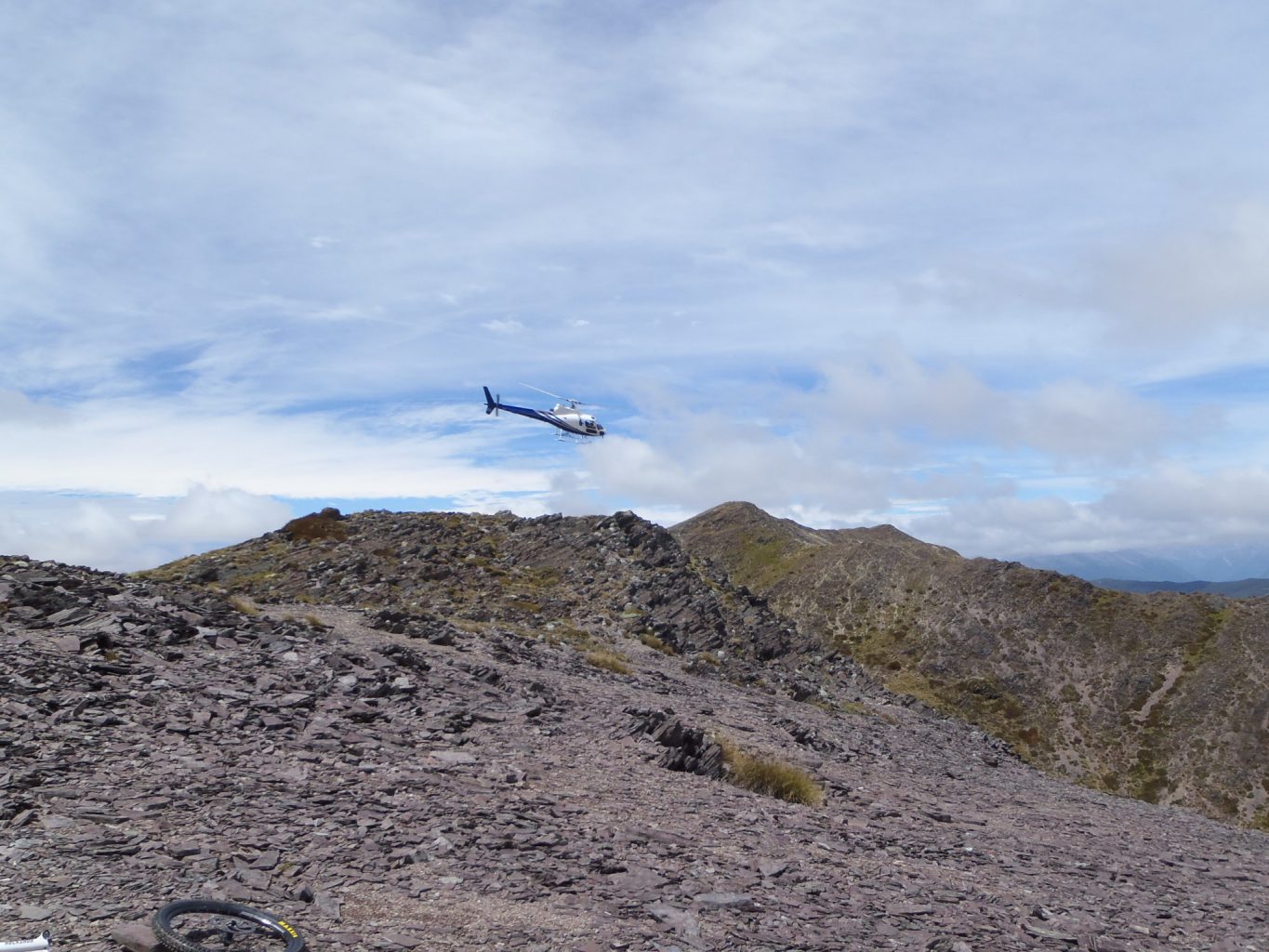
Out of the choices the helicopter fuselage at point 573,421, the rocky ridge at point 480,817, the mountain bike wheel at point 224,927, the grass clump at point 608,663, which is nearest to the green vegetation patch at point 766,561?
the helicopter fuselage at point 573,421

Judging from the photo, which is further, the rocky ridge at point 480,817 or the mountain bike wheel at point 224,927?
the rocky ridge at point 480,817

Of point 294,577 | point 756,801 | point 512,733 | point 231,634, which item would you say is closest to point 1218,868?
point 756,801

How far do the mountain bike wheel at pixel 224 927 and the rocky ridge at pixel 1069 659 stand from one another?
60717 mm

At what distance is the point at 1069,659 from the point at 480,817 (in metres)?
88.0

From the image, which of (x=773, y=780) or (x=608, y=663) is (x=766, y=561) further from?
(x=773, y=780)

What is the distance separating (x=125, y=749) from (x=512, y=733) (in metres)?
6.08

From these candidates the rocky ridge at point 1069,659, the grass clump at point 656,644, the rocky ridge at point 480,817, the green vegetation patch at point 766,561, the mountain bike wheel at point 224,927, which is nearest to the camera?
the mountain bike wheel at point 224,927

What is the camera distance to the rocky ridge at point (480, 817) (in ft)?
27.0

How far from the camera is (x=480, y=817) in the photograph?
10461 millimetres

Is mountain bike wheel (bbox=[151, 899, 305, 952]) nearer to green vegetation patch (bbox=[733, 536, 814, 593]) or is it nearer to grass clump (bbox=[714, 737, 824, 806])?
grass clump (bbox=[714, 737, 824, 806])

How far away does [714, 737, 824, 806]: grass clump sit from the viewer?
601 inches

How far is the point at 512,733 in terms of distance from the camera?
15070 mm

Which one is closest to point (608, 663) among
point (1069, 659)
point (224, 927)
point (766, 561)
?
point (224, 927)

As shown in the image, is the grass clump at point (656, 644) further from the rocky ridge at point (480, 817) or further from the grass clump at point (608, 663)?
the rocky ridge at point (480, 817)
